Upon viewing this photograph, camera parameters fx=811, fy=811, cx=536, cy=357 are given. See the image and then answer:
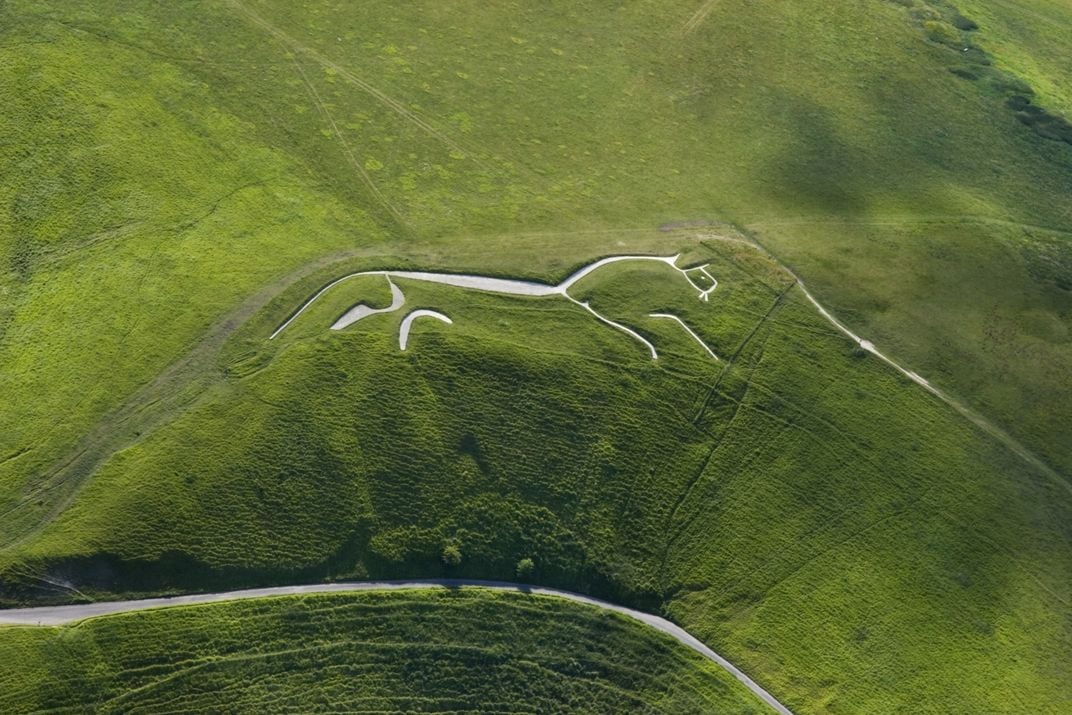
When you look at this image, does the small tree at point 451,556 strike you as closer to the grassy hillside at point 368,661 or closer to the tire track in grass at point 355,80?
the grassy hillside at point 368,661

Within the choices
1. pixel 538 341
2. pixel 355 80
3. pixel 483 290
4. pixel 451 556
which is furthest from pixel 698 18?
pixel 451 556

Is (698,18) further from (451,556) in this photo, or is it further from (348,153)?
(451,556)

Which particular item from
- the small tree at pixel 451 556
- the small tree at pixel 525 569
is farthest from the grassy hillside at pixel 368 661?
the small tree at pixel 451 556

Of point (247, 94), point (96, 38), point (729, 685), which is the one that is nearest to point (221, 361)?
point (247, 94)

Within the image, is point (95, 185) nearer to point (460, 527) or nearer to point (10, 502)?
point (10, 502)

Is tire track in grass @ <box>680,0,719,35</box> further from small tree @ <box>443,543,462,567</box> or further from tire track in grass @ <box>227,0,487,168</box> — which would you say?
small tree @ <box>443,543,462,567</box>

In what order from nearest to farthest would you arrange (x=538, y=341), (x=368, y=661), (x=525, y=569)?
(x=368, y=661) < (x=525, y=569) < (x=538, y=341)

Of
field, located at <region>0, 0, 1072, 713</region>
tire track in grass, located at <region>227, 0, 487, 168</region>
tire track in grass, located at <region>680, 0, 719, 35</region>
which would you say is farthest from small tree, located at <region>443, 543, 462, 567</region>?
tire track in grass, located at <region>680, 0, 719, 35</region>
